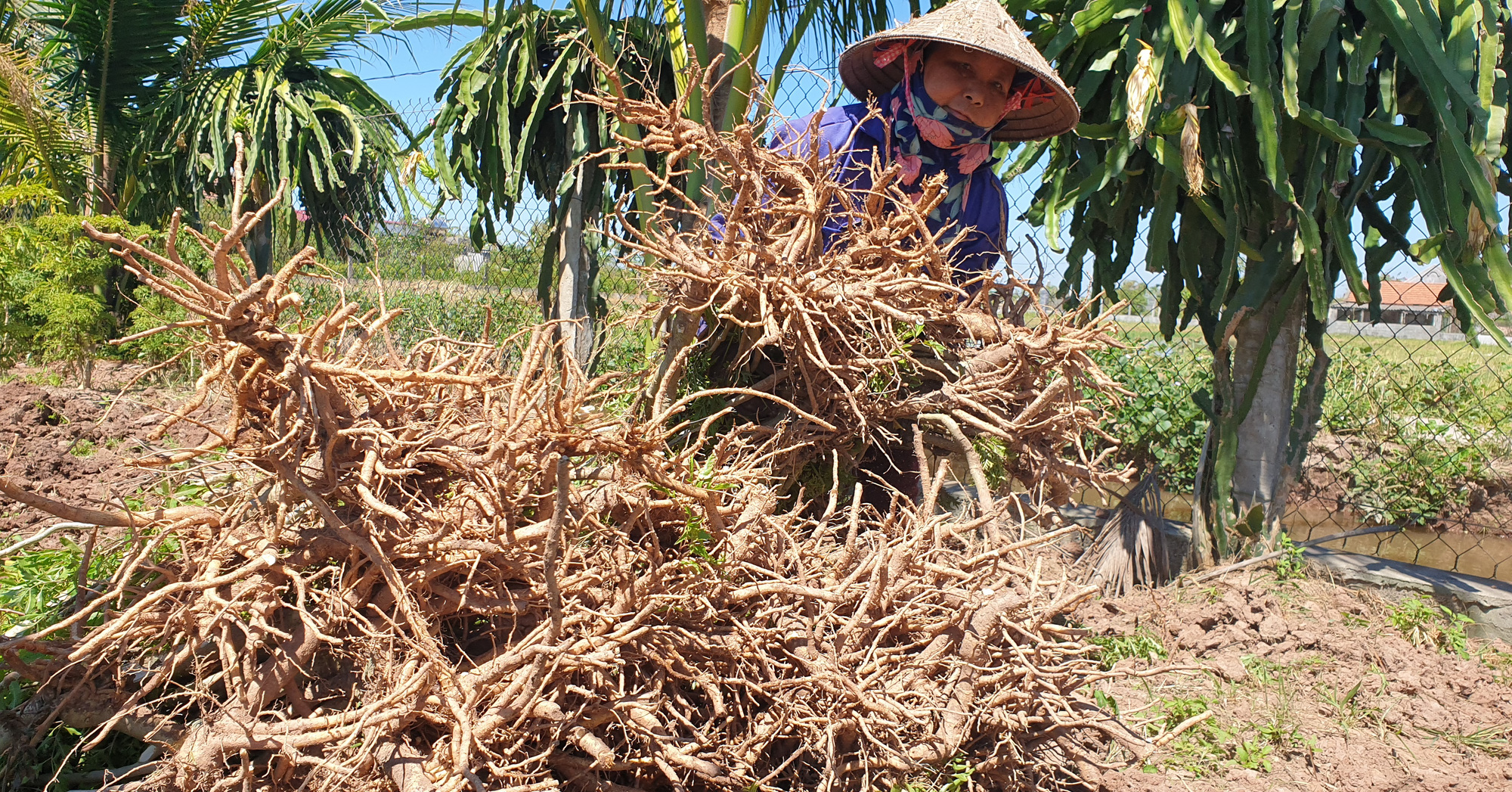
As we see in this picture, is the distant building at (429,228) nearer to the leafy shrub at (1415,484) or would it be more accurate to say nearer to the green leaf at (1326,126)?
the green leaf at (1326,126)

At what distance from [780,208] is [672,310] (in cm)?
32

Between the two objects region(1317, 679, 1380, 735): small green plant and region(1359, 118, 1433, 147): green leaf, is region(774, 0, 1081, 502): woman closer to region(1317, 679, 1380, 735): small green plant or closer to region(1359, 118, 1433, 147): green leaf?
region(1359, 118, 1433, 147): green leaf

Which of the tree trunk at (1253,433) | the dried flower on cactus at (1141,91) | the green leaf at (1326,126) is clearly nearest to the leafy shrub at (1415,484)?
the tree trunk at (1253,433)

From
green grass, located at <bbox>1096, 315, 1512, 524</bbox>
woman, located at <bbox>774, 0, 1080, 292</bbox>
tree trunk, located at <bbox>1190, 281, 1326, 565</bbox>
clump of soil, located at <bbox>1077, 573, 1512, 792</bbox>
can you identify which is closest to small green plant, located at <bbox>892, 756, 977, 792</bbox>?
clump of soil, located at <bbox>1077, 573, 1512, 792</bbox>

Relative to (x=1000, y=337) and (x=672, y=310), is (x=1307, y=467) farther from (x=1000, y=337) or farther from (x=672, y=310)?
(x=672, y=310)

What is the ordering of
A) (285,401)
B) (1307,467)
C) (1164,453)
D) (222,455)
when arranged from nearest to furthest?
(285,401)
(222,455)
(1164,453)
(1307,467)

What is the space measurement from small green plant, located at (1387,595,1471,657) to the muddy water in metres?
1.04

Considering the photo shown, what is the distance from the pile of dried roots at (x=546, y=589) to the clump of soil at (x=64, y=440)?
160 cm

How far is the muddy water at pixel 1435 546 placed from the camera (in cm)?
422

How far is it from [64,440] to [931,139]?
3744 millimetres

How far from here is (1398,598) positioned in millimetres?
3066

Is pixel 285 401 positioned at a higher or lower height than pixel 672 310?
lower

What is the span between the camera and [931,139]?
221cm

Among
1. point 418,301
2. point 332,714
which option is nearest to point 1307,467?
point 332,714
